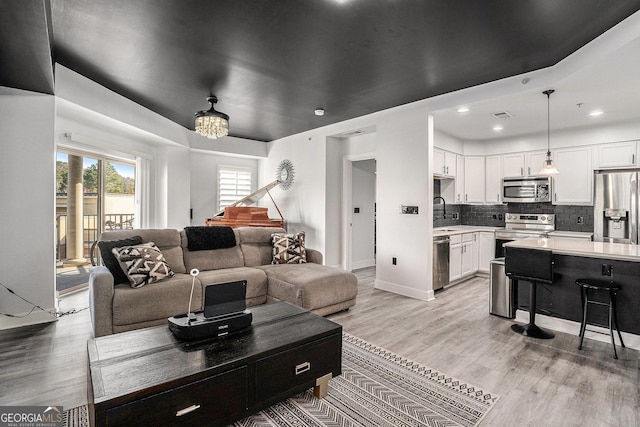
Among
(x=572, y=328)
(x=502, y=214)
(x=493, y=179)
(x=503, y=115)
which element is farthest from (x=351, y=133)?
(x=572, y=328)

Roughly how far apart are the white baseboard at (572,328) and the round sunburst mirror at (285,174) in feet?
14.6

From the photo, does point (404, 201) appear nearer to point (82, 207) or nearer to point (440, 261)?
point (440, 261)

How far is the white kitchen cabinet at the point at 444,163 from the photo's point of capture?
5.13 meters

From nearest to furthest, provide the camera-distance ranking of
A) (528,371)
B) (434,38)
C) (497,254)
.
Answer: (528,371) → (434,38) → (497,254)

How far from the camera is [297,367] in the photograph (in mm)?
1937

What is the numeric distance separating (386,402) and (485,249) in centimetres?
437

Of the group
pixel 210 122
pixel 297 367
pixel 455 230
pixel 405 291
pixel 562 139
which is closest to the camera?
pixel 297 367

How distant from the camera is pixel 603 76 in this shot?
2.99m

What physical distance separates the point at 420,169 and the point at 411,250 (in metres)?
1.12

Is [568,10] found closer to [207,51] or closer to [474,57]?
[474,57]

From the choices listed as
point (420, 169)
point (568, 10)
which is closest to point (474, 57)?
point (568, 10)

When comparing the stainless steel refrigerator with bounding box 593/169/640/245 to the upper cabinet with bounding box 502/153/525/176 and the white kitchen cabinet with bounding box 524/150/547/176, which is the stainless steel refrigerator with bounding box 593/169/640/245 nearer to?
the white kitchen cabinet with bounding box 524/150/547/176

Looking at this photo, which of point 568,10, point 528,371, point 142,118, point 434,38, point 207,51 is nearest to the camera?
point 568,10

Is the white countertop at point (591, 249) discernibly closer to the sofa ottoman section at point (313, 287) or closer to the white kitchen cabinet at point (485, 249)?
the sofa ottoman section at point (313, 287)
